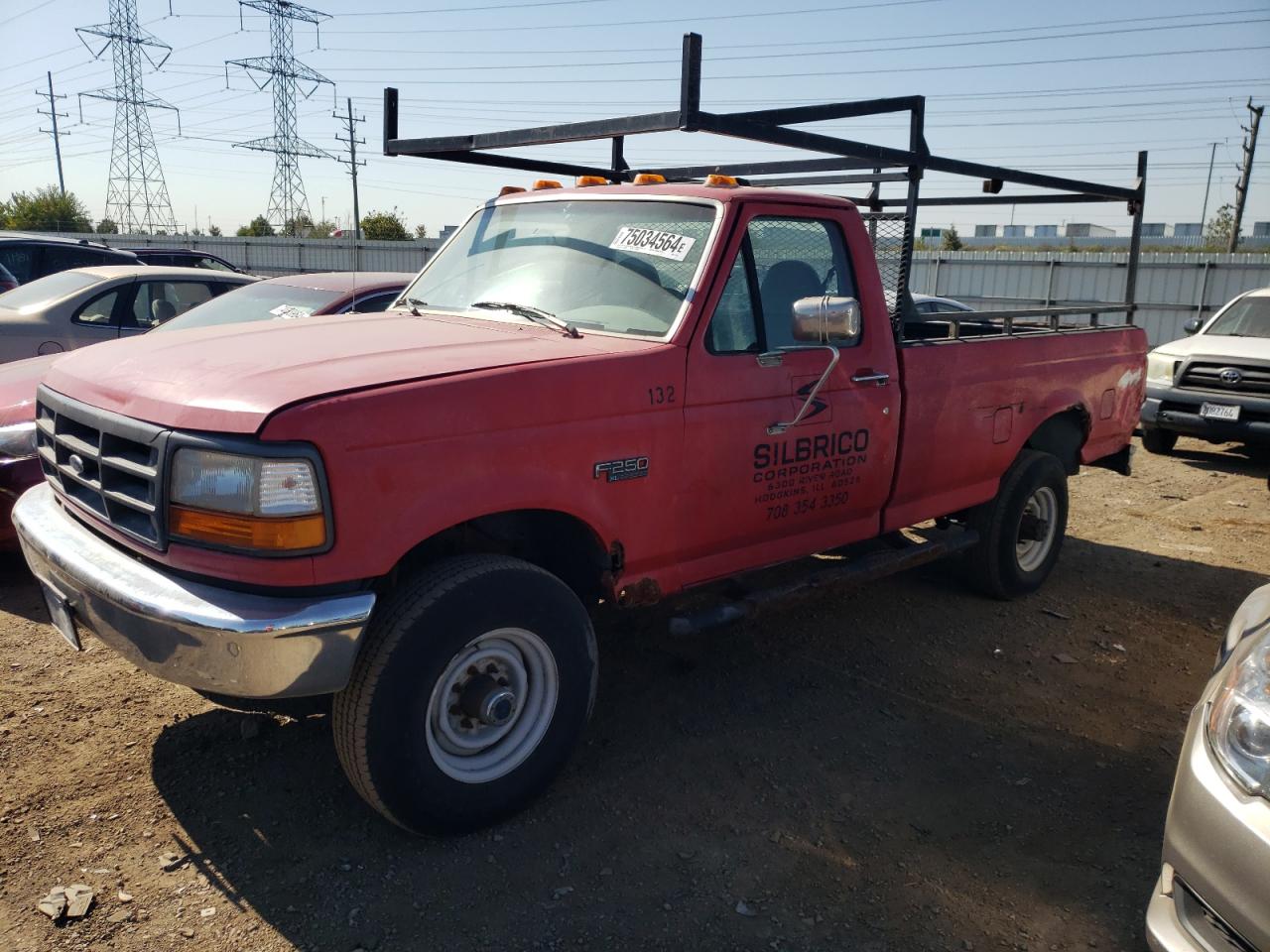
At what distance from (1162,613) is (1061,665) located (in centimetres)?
122

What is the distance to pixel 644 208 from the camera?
13.1 feet

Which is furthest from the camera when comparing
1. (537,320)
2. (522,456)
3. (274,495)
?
(537,320)

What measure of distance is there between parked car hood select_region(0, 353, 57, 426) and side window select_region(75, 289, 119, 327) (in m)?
2.44

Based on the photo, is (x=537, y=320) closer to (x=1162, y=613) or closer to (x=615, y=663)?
(x=615, y=663)

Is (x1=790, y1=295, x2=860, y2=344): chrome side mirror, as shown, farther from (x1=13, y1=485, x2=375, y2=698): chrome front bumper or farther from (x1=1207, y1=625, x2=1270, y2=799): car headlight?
(x1=13, y1=485, x2=375, y2=698): chrome front bumper

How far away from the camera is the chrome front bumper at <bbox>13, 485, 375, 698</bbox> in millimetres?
2643

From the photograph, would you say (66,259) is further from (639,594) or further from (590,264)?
(639,594)

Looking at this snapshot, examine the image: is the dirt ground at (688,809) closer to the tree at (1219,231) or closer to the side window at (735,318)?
the side window at (735,318)

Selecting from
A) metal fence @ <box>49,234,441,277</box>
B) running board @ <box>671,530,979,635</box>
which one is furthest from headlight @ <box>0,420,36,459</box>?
metal fence @ <box>49,234,441,277</box>

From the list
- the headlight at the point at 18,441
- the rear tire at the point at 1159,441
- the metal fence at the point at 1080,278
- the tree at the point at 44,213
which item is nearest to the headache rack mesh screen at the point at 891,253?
the headlight at the point at 18,441

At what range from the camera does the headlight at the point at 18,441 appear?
4922mm

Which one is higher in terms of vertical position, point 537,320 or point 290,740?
point 537,320

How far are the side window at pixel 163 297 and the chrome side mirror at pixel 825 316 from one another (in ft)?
21.0

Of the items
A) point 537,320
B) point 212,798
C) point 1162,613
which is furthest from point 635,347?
point 1162,613
